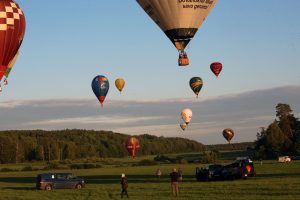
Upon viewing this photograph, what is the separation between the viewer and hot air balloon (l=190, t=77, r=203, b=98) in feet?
257

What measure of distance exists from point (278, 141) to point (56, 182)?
259ft

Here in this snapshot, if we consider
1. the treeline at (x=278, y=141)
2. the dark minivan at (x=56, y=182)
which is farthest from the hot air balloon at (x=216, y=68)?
the treeline at (x=278, y=141)

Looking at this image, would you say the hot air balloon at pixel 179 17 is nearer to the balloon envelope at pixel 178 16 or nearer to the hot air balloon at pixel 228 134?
the balloon envelope at pixel 178 16

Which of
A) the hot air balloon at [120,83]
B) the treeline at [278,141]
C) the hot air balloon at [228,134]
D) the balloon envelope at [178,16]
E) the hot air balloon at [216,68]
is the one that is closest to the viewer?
the balloon envelope at [178,16]

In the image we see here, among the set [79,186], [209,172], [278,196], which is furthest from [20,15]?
[278,196]

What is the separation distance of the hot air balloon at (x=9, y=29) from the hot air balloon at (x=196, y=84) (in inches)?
1492

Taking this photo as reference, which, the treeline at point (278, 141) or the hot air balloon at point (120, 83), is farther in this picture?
the treeline at point (278, 141)

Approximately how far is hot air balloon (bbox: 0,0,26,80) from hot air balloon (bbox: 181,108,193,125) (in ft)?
176

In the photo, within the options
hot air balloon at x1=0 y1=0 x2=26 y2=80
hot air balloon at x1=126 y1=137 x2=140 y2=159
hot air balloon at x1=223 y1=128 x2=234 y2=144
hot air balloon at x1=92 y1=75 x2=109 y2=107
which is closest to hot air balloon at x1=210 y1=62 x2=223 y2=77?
hot air balloon at x1=92 y1=75 x2=109 y2=107

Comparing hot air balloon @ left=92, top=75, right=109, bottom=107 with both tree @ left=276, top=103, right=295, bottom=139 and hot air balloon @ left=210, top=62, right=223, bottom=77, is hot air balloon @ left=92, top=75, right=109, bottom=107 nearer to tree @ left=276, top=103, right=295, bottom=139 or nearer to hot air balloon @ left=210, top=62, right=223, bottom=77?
hot air balloon @ left=210, top=62, right=223, bottom=77

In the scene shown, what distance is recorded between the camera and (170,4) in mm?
42312

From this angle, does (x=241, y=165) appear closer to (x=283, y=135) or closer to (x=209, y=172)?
(x=209, y=172)

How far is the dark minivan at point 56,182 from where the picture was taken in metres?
43.6

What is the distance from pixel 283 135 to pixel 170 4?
79477mm
